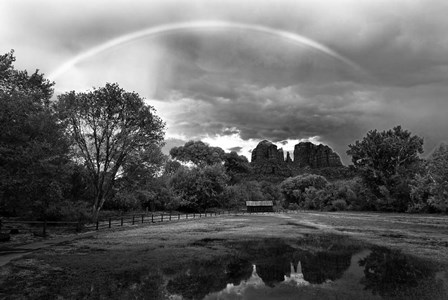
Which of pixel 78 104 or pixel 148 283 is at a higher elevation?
pixel 78 104

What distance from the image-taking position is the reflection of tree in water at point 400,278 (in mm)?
9789

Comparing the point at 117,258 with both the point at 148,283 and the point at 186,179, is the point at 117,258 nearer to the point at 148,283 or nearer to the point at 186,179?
the point at 148,283

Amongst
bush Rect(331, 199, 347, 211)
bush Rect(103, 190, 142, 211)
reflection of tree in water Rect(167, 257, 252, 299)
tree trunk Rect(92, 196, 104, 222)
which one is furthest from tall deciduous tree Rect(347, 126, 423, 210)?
reflection of tree in water Rect(167, 257, 252, 299)

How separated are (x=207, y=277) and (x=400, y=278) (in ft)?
22.4

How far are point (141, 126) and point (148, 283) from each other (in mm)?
30066

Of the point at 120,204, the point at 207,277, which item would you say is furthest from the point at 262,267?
the point at 120,204

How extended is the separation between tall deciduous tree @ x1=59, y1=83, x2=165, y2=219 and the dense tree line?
111 mm

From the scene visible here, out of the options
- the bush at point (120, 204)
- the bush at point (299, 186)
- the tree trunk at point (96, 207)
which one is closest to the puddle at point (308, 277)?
the tree trunk at point (96, 207)

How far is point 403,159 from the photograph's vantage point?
88.2 metres

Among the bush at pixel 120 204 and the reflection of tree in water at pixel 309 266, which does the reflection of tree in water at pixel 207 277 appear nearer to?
the reflection of tree in water at pixel 309 266

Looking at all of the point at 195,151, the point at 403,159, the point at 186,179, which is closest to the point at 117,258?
the point at 186,179

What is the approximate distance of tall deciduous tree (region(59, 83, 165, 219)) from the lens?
3691cm

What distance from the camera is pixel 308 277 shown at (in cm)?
1208

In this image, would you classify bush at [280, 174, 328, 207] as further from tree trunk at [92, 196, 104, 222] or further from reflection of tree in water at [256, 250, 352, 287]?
reflection of tree in water at [256, 250, 352, 287]
